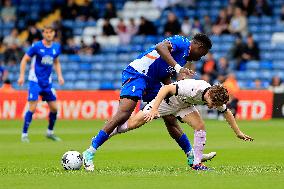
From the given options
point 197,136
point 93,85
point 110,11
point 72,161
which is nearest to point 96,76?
point 93,85

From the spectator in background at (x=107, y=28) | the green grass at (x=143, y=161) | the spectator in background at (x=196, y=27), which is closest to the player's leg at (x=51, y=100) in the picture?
the green grass at (x=143, y=161)

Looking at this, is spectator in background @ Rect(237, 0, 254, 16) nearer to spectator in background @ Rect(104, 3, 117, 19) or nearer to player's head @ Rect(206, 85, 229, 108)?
spectator in background @ Rect(104, 3, 117, 19)

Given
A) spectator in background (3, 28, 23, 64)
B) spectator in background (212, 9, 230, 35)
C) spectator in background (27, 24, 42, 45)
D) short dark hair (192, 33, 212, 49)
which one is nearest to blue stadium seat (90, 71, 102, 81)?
spectator in background (27, 24, 42, 45)

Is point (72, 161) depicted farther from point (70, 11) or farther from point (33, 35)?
point (70, 11)

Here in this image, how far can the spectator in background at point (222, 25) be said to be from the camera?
30391 mm

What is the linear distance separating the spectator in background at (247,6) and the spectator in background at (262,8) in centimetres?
18

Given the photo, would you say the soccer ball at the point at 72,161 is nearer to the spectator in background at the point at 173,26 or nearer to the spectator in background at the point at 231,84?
the spectator in background at the point at 231,84

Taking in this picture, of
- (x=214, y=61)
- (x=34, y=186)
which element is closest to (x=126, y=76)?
(x=34, y=186)

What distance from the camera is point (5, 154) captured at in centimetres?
1478

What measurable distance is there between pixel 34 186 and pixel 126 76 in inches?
112

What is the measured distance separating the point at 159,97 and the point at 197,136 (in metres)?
0.78

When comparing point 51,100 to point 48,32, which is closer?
point 48,32

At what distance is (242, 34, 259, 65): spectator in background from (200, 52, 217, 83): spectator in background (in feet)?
3.48

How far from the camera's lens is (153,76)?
39.0 ft
